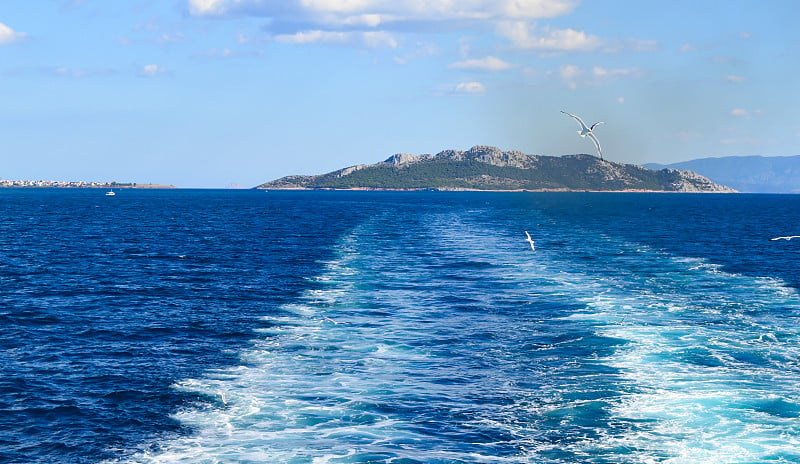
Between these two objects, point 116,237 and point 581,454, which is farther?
point 116,237

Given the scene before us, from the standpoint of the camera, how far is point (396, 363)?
35.4 m

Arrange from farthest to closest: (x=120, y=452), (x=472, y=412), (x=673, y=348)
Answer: (x=673, y=348) < (x=472, y=412) < (x=120, y=452)

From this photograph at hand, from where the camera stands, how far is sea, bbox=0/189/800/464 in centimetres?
2531

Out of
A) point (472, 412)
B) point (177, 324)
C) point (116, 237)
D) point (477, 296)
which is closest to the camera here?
point (472, 412)

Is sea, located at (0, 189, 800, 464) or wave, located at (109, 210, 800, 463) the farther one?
sea, located at (0, 189, 800, 464)

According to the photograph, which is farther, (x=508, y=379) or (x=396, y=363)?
(x=396, y=363)

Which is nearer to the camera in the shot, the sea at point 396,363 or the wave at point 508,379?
the wave at point 508,379

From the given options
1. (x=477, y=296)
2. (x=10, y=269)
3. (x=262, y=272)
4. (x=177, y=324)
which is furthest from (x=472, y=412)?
(x=10, y=269)

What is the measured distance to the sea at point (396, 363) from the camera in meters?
25.3

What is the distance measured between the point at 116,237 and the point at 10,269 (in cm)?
4040

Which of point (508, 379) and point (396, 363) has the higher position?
point (396, 363)

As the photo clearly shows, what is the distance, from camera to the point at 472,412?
2850 centimetres

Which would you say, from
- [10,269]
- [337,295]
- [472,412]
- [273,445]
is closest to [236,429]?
[273,445]

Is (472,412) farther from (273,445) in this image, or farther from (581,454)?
(273,445)
